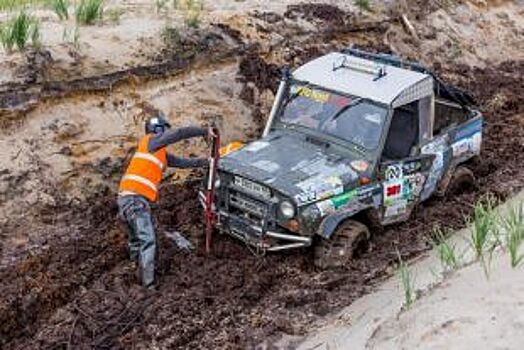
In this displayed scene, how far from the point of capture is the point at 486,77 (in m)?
17.1

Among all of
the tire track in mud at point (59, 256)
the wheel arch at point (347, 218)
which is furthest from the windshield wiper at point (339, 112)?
the tire track in mud at point (59, 256)

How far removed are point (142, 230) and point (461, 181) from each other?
451 cm

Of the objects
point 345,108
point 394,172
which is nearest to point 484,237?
point 394,172

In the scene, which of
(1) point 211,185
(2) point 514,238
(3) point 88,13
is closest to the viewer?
(2) point 514,238

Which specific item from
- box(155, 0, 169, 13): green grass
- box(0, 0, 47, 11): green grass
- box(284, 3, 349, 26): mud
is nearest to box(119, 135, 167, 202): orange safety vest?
box(155, 0, 169, 13): green grass

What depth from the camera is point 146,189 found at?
30.1 ft

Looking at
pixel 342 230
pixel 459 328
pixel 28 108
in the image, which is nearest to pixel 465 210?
pixel 342 230

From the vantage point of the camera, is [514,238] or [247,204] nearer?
[514,238]

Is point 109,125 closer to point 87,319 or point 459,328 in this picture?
point 87,319

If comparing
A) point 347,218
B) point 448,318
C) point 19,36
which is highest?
point 448,318

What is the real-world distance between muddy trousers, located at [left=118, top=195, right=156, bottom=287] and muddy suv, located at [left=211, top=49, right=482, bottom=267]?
93cm

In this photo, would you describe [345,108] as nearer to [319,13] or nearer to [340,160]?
[340,160]

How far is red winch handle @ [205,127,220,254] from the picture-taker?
9.32 metres

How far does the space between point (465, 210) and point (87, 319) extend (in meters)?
5.03
